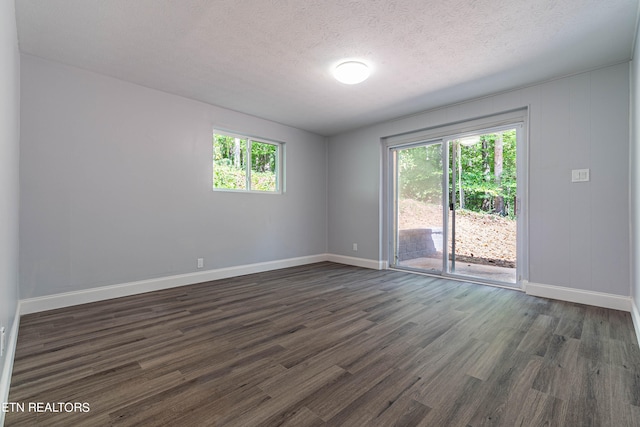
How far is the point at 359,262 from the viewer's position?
5.51 metres

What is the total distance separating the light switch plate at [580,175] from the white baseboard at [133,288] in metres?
4.25

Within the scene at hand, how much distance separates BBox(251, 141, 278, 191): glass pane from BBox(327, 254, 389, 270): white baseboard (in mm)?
1865

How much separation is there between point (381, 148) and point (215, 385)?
4.53 meters

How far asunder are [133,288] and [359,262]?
11.9 ft

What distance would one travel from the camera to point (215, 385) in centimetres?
167

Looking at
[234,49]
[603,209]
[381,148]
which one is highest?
[234,49]

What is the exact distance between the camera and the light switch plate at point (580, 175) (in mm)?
3193

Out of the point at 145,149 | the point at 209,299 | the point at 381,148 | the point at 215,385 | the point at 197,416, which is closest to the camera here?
the point at 197,416

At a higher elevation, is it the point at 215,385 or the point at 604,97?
the point at 604,97

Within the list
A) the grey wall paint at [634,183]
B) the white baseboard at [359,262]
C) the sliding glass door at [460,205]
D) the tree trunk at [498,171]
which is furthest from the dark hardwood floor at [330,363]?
the white baseboard at [359,262]

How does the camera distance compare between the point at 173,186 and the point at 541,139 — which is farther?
the point at 173,186

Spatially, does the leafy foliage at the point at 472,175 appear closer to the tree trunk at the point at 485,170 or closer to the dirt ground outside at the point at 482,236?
the tree trunk at the point at 485,170

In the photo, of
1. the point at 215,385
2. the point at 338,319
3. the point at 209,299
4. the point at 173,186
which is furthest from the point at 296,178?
the point at 215,385

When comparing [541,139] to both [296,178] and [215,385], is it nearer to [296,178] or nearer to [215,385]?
[296,178]
